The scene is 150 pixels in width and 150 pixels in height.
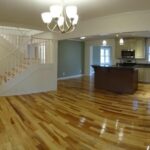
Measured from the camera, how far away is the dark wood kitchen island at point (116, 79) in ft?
23.3

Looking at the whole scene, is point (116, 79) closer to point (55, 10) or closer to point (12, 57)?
point (12, 57)

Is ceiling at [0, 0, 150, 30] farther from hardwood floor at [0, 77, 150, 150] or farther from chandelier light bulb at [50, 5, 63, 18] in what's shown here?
hardwood floor at [0, 77, 150, 150]

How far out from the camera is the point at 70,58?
1170 cm

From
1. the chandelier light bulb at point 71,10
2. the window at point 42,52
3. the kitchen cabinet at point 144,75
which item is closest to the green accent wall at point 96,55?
the kitchen cabinet at point 144,75

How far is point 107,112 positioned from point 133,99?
5.98 ft

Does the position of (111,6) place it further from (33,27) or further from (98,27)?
(33,27)

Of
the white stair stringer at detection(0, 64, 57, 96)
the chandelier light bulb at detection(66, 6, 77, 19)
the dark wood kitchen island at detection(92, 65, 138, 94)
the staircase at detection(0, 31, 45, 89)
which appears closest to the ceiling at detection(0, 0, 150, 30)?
the chandelier light bulb at detection(66, 6, 77, 19)

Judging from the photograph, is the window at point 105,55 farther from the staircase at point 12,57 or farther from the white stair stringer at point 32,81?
the white stair stringer at point 32,81

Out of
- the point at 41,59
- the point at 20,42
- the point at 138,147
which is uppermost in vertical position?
the point at 20,42

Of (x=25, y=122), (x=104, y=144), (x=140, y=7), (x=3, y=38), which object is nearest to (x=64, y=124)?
(x=25, y=122)

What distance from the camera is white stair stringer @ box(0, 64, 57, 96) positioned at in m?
6.55

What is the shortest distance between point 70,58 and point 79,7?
7076 millimetres

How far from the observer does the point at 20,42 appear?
848cm

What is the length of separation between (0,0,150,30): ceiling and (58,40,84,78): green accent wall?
194 inches
